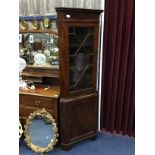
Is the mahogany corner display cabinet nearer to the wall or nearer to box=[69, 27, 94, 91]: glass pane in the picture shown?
box=[69, 27, 94, 91]: glass pane

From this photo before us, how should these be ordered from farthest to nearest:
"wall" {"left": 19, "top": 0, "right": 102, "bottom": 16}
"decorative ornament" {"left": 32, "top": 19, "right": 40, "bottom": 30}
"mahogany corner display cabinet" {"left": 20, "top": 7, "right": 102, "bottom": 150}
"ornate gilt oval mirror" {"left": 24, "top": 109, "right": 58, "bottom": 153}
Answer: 1. "decorative ornament" {"left": 32, "top": 19, "right": 40, "bottom": 30}
2. "wall" {"left": 19, "top": 0, "right": 102, "bottom": 16}
3. "ornate gilt oval mirror" {"left": 24, "top": 109, "right": 58, "bottom": 153}
4. "mahogany corner display cabinet" {"left": 20, "top": 7, "right": 102, "bottom": 150}

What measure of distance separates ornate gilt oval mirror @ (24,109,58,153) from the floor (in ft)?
0.28

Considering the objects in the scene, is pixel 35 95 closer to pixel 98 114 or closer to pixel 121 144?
pixel 98 114

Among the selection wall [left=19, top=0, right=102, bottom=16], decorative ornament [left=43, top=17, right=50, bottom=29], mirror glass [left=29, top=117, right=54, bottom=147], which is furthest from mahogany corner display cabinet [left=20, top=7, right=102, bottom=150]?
decorative ornament [left=43, top=17, right=50, bottom=29]

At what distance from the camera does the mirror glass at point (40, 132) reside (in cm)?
266

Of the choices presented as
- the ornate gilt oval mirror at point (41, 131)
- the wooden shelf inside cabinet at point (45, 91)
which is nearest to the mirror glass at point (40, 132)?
the ornate gilt oval mirror at point (41, 131)

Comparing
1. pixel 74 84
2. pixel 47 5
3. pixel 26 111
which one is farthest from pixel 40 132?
pixel 47 5

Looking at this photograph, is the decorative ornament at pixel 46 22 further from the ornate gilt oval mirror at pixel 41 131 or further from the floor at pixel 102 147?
the floor at pixel 102 147

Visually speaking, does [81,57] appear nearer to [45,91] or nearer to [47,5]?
[45,91]

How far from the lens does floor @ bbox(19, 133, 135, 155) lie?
2641 mm

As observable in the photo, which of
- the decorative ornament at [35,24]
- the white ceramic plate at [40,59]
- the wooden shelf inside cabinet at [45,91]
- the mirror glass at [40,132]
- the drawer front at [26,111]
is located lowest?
the mirror glass at [40,132]

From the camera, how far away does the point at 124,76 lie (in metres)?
2.83
